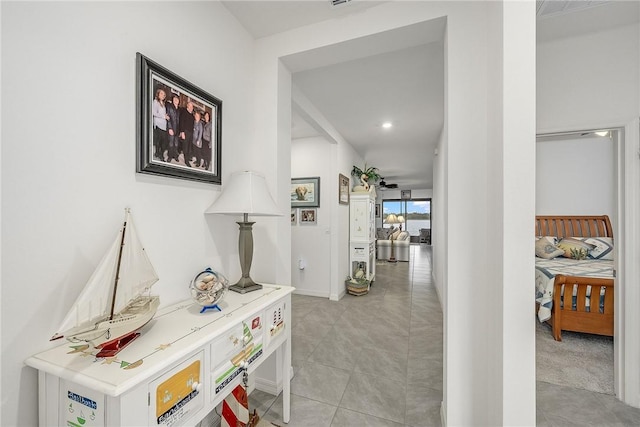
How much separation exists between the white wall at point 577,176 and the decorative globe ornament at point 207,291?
4548mm

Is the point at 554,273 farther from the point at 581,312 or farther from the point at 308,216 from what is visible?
the point at 308,216

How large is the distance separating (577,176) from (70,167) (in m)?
5.36

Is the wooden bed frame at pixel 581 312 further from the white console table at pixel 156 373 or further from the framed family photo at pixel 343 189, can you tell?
the white console table at pixel 156 373

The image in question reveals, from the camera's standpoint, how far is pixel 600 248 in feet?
11.8

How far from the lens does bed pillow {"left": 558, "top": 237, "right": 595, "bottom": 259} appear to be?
3580mm

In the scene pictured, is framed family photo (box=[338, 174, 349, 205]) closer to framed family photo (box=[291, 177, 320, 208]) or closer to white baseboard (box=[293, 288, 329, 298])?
framed family photo (box=[291, 177, 320, 208])

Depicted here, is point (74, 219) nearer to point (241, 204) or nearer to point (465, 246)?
point (241, 204)

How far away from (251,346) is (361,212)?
353 centimetres

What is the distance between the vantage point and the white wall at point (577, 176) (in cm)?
359

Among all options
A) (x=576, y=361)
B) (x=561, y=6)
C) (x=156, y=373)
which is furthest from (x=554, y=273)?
(x=156, y=373)

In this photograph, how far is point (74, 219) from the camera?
92 centimetres

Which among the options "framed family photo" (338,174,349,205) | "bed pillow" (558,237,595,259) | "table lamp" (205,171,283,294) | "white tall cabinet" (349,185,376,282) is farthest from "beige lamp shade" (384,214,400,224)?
"table lamp" (205,171,283,294)

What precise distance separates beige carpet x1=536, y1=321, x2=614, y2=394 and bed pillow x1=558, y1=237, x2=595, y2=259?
52.1 inches

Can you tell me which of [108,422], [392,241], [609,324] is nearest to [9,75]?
[108,422]
